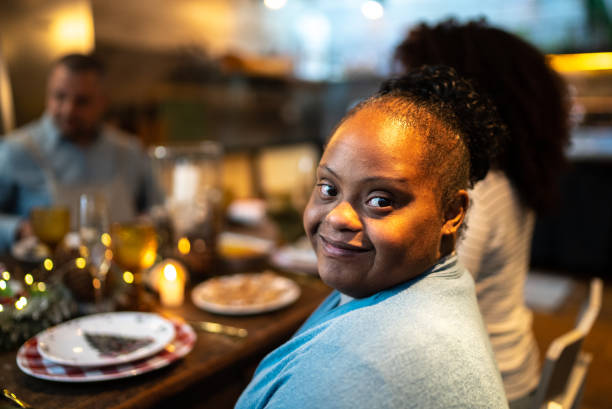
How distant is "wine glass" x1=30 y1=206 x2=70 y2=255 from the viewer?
141 cm

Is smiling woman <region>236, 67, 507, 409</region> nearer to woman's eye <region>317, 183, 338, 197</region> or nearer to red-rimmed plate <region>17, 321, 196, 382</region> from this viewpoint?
woman's eye <region>317, 183, 338, 197</region>

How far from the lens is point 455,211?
2.34 ft

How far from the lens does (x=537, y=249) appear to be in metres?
4.18

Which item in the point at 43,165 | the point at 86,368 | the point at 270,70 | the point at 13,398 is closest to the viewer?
the point at 13,398

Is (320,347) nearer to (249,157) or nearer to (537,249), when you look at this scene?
(249,157)

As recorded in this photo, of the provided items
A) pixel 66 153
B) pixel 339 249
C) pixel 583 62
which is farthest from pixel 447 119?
pixel 583 62

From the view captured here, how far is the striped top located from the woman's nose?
555mm

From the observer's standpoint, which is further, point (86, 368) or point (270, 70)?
point (270, 70)

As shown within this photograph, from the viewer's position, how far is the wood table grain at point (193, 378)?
0.84 metres

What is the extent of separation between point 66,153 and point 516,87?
79.1 inches

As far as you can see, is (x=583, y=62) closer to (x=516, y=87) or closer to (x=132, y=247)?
(x=516, y=87)

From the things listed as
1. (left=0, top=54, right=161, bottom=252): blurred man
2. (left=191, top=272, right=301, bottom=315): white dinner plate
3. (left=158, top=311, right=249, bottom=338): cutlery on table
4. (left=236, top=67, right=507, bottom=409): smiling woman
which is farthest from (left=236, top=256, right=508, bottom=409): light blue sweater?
(left=0, top=54, right=161, bottom=252): blurred man

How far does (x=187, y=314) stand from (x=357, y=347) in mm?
734

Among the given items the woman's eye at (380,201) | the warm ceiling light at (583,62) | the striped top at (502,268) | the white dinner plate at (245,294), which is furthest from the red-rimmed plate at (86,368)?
the warm ceiling light at (583,62)
